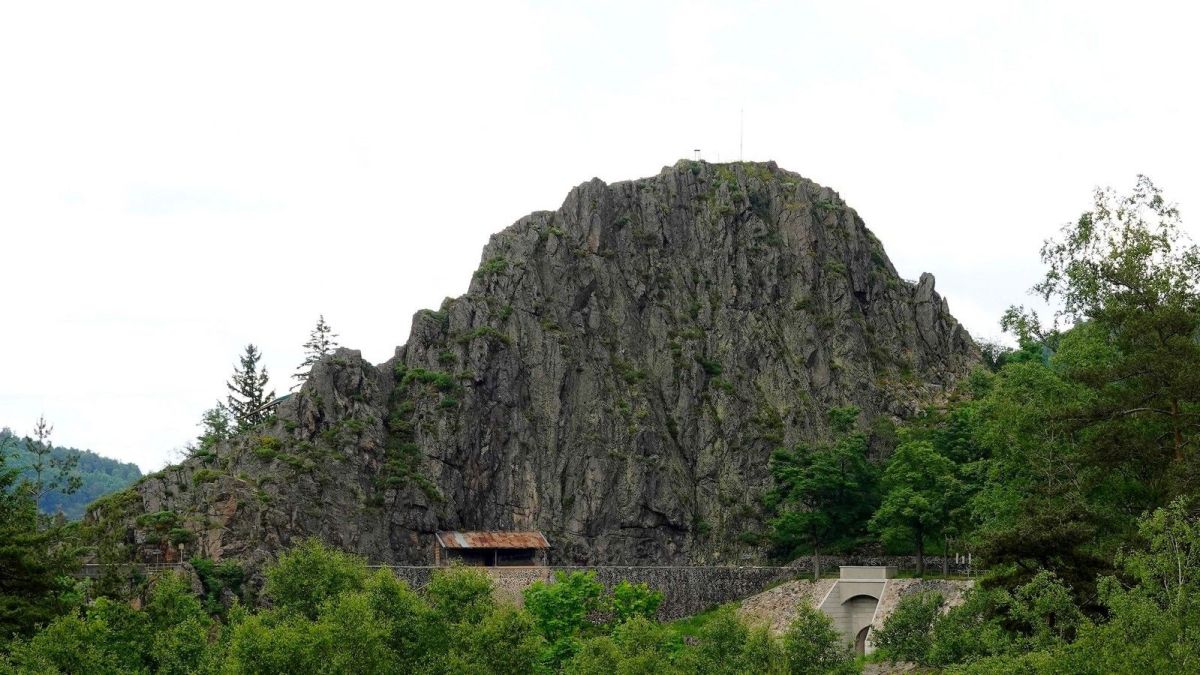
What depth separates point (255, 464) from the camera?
105 meters

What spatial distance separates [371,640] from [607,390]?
66.3m

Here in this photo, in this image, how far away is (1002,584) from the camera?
58281mm

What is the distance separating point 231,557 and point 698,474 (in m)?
48.7

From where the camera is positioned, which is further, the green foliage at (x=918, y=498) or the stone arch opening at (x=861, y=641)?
the green foliage at (x=918, y=498)

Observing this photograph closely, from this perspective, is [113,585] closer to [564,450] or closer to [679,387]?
[564,450]

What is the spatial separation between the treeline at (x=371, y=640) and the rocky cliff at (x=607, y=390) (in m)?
24.1

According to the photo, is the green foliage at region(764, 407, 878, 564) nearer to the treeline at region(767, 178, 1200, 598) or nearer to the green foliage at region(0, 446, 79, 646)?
the treeline at region(767, 178, 1200, 598)

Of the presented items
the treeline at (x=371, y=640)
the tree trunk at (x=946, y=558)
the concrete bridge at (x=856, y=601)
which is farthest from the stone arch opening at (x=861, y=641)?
the treeline at (x=371, y=640)

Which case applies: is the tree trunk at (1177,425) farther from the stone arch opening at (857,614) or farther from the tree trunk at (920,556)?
the stone arch opening at (857,614)

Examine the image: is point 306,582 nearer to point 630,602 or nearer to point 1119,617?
point 630,602

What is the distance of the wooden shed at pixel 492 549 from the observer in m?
111

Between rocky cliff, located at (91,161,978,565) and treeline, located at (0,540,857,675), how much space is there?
24106mm

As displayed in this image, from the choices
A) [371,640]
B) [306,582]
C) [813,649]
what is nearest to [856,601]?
[813,649]

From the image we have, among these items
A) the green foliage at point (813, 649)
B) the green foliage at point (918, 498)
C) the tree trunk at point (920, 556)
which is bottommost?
the green foliage at point (813, 649)
